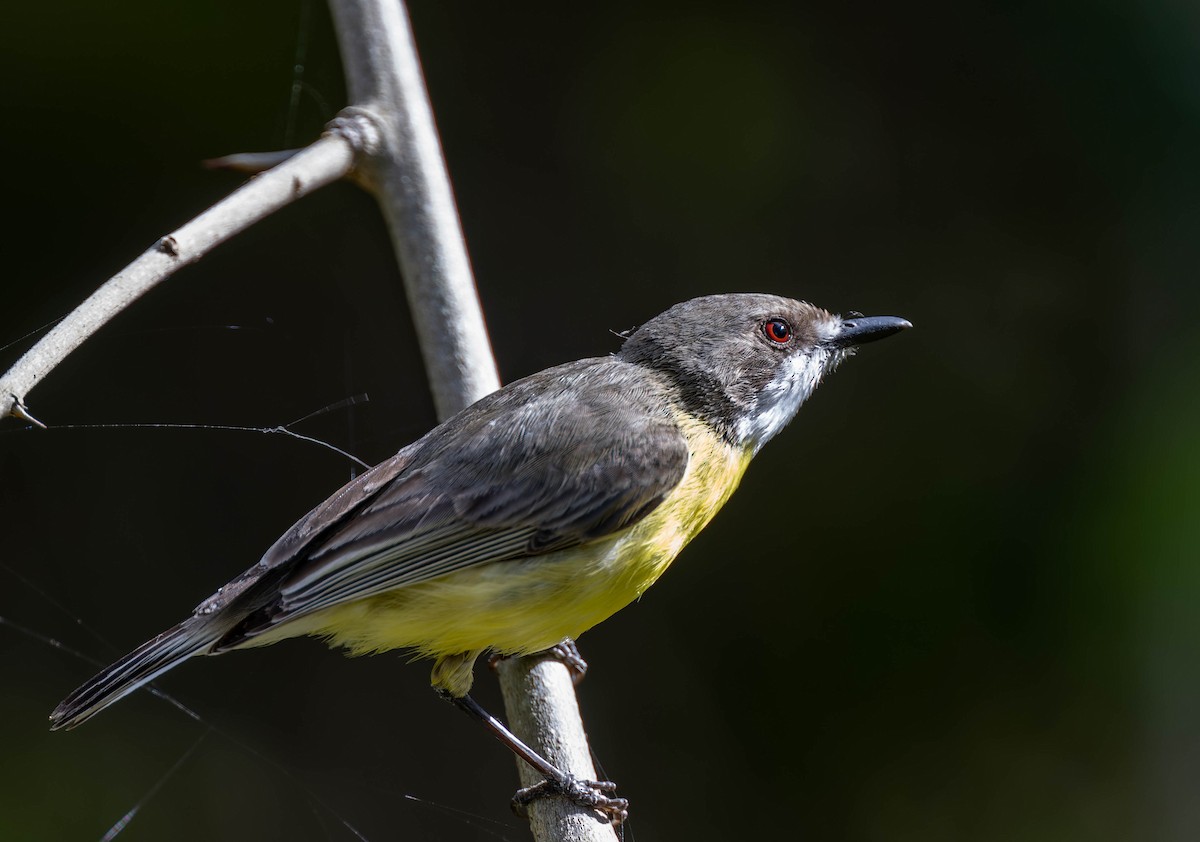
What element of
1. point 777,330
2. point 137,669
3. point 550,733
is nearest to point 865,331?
point 777,330

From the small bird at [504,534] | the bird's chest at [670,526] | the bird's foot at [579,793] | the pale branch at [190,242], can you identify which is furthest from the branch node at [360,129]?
the bird's foot at [579,793]

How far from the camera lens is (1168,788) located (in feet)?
13.2

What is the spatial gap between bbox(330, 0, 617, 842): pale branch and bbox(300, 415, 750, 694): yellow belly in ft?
0.66

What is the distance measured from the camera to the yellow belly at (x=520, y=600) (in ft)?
8.68

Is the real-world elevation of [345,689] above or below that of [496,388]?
below

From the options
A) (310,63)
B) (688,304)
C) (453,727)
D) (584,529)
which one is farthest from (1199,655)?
(310,63)

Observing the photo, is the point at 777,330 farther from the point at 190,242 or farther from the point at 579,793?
the point at 190,242

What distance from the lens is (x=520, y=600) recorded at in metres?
2.63

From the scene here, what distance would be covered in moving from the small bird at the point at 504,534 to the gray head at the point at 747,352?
0.03 feet

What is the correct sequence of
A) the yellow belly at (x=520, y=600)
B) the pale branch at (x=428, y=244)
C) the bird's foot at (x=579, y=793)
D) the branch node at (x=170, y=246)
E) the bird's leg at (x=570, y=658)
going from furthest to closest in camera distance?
the bird's leg at (x=570, y=658) → the pale branch at (x=428, y=244) → the bird's foot at (x=579, y=793) → the yellow belly at (x=520, y=600) → the branch node at (x=170, y=246)

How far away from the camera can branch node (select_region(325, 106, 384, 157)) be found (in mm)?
2920

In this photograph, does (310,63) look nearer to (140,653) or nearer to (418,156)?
(418,156)

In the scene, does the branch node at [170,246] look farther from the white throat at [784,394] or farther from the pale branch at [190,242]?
the white throat at [784,394]

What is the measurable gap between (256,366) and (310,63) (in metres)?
1.30
